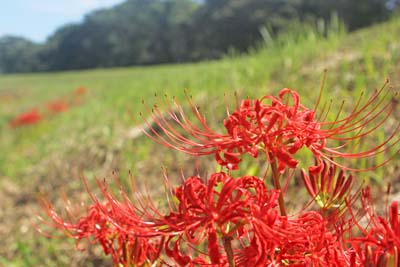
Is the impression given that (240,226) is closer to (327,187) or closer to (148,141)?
(327,187)

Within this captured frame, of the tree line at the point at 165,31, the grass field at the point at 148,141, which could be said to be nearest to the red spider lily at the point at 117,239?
the grass field at the point at 148,141

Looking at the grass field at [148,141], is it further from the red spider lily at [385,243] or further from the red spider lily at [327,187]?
the red spider lily at [385,243]

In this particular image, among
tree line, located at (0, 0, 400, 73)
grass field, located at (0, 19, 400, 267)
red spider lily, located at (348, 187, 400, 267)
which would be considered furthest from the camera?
tree line, located at (0, 0, 400, 73)

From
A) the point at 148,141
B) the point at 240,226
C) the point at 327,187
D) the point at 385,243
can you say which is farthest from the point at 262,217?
the point at 148,141

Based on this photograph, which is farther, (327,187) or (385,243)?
(327,187)

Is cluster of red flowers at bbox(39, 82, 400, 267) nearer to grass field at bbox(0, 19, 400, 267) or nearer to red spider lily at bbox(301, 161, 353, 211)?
red spider lily at bbox(301, 161, 353, 211)

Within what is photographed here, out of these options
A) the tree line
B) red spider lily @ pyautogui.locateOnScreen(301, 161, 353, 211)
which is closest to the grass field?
red spider lily @ pyautogui.locateOnScreen(301, 161, 353, 211)

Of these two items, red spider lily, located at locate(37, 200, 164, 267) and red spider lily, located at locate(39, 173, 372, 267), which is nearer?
red spider lily, located at locate(39, 173, 372, 267)

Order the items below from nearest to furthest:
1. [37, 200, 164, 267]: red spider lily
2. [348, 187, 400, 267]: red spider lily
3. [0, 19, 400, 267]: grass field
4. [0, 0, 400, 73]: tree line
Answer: [348, 187, 400, 267]: red spider lily → [37, 200, 164, 267]: red spider lily → [0, 19, 400, 267]: grass field → [0, 0, 400, 73]: tree line

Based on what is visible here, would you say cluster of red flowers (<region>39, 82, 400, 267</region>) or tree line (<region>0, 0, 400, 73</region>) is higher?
tree line (<region>0, 0, 400, 73</region>)

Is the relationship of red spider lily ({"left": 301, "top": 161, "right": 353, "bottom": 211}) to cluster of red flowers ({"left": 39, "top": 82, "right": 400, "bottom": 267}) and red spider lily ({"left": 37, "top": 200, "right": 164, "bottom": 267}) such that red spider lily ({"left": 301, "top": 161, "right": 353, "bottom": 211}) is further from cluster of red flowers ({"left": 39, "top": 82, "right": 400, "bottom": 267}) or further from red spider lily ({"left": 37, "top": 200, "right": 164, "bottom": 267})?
red spider lily ({"left": 37, "top": 200, "right": 164, "bottom": 267})

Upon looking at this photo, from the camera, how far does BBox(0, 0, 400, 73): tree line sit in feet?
87.1

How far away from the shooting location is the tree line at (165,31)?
1045 inches

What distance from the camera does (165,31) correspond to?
47906 millimetres
